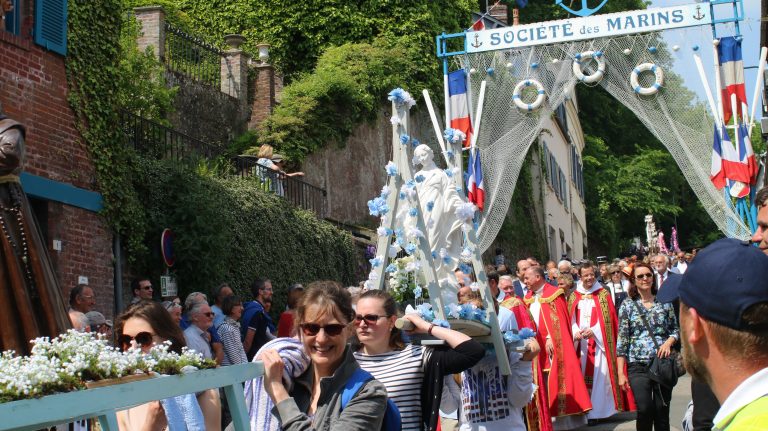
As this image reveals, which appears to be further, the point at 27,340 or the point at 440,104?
the point at 440,104

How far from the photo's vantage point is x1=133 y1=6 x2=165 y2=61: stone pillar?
19453 millimetres

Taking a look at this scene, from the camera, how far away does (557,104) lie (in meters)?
17.3

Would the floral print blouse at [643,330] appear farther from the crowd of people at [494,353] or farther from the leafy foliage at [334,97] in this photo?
the leafy foliage at [334,97]

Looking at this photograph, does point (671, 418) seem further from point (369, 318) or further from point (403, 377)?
point (369, 318)

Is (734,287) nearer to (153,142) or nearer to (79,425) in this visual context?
(79,425)


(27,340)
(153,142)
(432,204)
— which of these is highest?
(153,142)

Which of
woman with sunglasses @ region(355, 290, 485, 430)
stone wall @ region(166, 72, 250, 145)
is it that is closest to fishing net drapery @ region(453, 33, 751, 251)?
stone wall @ region(166, 72, 250, 145)

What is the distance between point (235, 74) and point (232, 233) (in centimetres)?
690

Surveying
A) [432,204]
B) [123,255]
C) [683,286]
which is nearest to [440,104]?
[123,255]

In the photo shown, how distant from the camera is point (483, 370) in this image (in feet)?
25.2

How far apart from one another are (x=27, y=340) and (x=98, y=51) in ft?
25.0

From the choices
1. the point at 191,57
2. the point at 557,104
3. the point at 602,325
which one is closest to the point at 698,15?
the point at 557,104

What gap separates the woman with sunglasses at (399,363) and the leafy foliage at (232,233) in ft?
29.8

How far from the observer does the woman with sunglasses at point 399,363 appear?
17.7ft
